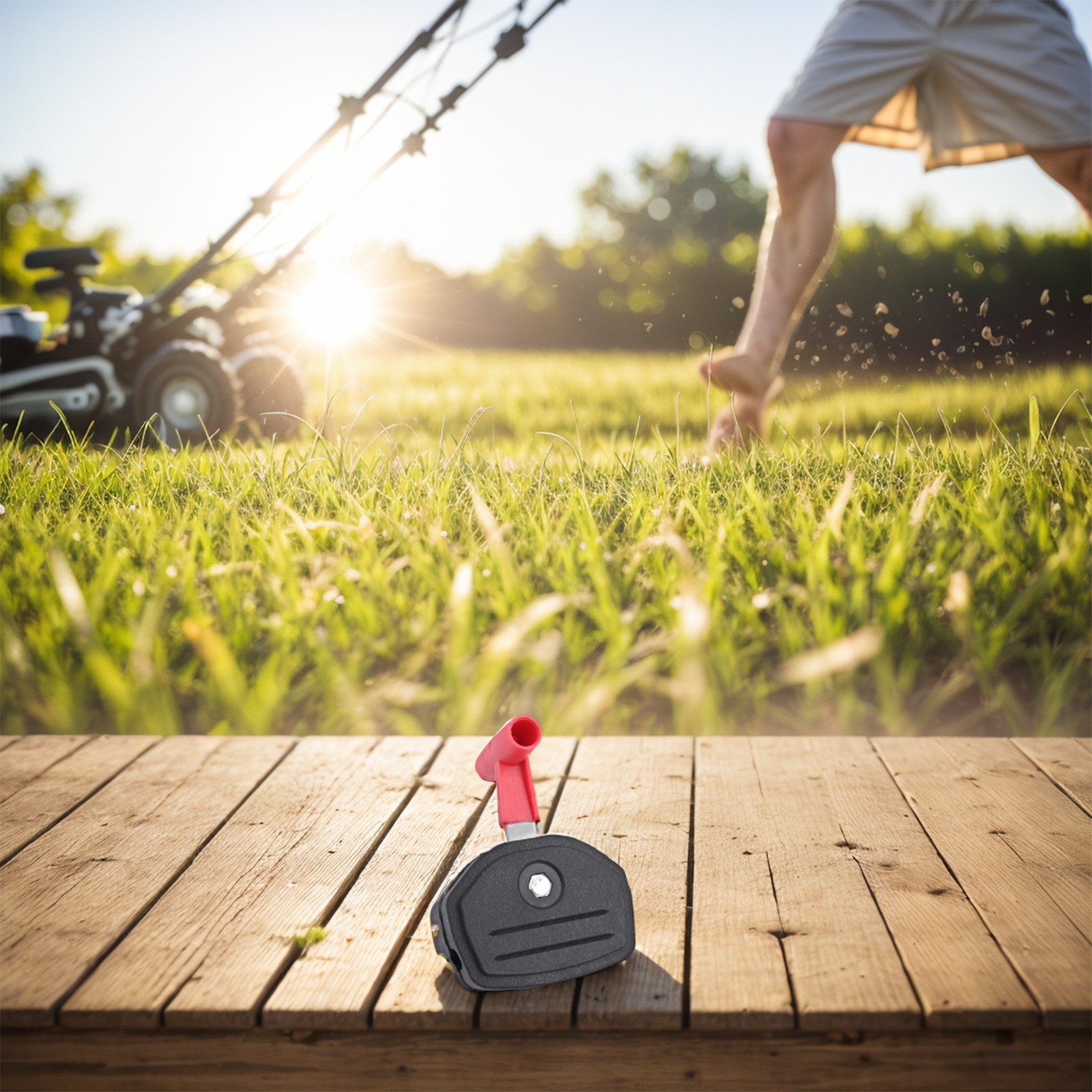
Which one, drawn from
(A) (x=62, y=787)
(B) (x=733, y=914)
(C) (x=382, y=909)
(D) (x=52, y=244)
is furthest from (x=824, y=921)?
(D) (x=52, y=244)

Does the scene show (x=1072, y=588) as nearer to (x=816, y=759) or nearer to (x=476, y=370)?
(x=816, y=759)

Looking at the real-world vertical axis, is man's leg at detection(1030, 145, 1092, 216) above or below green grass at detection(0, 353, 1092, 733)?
above

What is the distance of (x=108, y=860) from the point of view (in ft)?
3.98

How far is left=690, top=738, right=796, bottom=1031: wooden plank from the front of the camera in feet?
2.86

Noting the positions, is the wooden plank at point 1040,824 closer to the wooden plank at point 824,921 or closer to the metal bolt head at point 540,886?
the wooden plank at point 824,921

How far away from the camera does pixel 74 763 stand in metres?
1.55

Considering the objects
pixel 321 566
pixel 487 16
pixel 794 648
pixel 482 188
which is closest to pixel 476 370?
pixel 482 188

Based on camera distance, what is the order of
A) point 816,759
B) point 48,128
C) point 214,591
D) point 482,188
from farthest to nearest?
point 48,128
point 482,188
point 214,591
point 816,759

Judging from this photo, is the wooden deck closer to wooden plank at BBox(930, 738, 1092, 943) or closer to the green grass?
wooden plank at BBox(930, 738, 1092, 943)

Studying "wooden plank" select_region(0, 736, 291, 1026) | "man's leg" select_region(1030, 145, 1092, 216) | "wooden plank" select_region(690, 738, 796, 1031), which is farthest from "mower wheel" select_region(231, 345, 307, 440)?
"man's leg" select_region(1030, 145, 1092, 216)

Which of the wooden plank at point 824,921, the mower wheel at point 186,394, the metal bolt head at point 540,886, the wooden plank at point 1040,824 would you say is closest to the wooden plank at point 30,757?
the mower wheel at point 186,394

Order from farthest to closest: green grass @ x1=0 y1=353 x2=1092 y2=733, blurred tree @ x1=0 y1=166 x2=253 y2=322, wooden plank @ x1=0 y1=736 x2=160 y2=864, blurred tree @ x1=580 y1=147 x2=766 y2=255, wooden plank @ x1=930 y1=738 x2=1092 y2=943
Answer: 1. blurred tree @ x1=0 y1=166 x2=253 y2=322
2. blurred tree @ x1=580 y1=147 x2=766 y2=255
3. green grass @ x1=0 y1=353 x2=1092 y2=733
4. wooden plank @ x1=0 y1=736 x2=160 y2=864
5. wooden plank @ x1=930 y1=738 x2=1092 y2=943

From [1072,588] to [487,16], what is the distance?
4.36ft

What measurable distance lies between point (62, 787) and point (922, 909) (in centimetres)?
110
